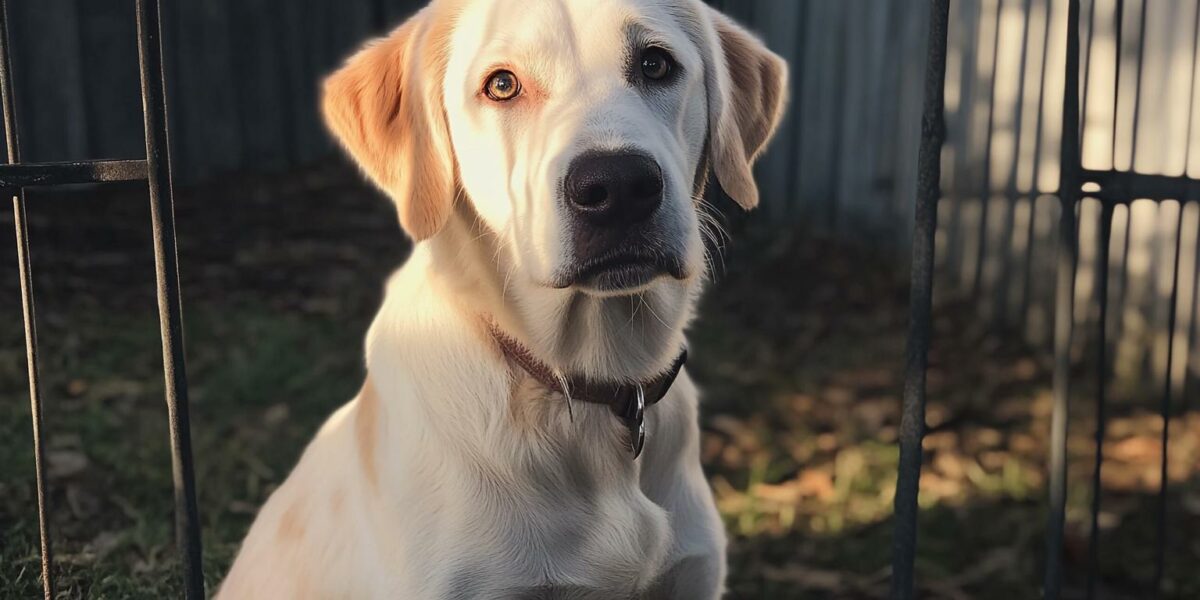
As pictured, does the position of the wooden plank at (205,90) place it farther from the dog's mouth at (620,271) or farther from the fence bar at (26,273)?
the dog's mouth at (620,271)

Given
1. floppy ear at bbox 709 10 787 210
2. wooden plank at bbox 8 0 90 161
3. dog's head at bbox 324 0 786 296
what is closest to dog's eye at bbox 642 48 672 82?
dog's head at bbox 324 0 786 296

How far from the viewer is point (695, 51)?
2.53 meters

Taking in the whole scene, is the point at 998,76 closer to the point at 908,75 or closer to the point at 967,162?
the point at 967,162

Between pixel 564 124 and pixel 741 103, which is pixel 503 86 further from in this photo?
pixel 741 103

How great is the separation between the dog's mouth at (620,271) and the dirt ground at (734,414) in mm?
740

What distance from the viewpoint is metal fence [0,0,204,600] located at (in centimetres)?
223

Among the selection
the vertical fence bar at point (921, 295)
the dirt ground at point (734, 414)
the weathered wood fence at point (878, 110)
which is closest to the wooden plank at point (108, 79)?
the weathered wood fence at point (878, 110)

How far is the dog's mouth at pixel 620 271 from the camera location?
2186 millimetres

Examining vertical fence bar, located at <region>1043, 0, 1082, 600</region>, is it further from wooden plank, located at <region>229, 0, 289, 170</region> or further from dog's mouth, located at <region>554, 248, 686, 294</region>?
wooden plank, located at <region>229, 0, 289, 170</region>

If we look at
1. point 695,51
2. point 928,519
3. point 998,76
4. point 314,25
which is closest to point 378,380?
point 695,51

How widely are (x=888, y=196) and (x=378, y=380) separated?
5.72 meters

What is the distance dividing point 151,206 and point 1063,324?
1.96m

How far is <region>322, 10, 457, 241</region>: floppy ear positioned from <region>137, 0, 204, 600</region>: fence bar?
394mm

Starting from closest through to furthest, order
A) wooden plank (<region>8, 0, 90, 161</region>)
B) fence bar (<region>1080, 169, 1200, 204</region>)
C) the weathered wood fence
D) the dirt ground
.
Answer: fence bar (<region>1080, 169, 1200, 204</region>), the dirt ground, the weathered wood fence, wooden plank (<region>8, 0, 90, 161</region>)
